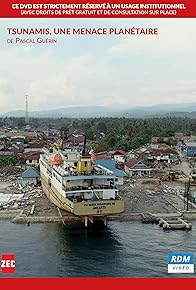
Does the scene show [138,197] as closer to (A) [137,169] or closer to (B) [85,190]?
(B) [85,190]

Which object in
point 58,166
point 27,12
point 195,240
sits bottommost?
point 195,240

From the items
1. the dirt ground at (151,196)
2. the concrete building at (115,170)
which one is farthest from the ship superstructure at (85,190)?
the concrete building at (115,170)

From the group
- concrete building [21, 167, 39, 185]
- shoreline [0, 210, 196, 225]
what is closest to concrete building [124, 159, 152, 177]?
concrete building [21, 167, 39, 185]

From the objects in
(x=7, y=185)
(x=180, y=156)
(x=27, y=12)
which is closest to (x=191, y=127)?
(x=180, y=156)

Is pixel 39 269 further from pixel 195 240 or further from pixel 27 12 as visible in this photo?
pixel 27 12

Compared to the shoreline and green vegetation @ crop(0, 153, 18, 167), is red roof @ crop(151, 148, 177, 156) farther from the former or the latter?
the shoreline

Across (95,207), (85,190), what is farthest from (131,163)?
(95,207)

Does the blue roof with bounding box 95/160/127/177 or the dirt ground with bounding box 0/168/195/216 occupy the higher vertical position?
the blue roof with bounding box 95/160/127/177

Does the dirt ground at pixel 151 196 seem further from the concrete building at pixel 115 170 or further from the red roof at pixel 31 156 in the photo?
the red roof at pixel 31 156
